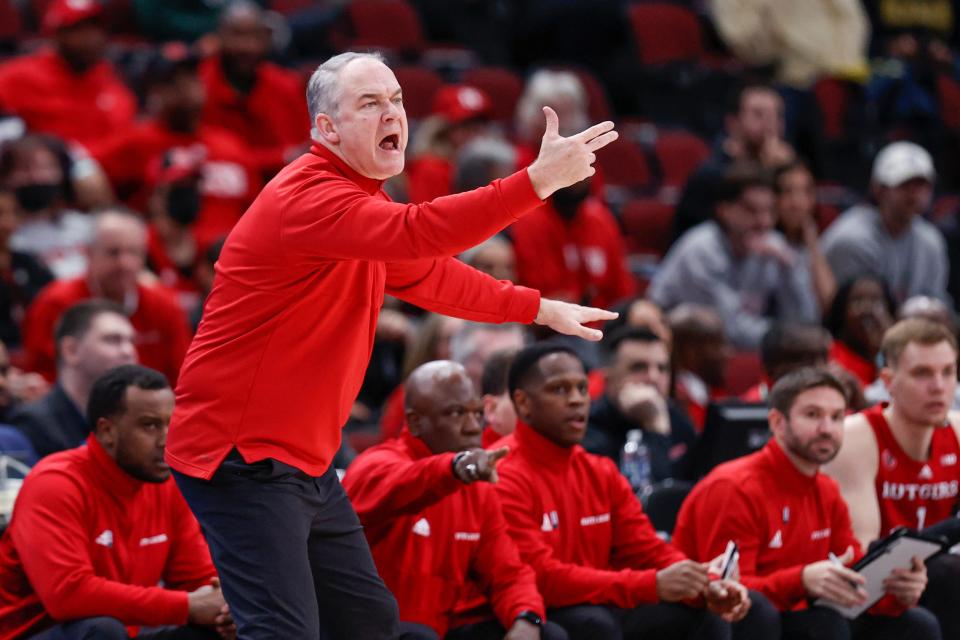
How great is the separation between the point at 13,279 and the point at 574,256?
2767 mm

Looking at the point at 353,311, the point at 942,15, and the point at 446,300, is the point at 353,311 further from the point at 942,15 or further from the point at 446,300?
the point at 942,15

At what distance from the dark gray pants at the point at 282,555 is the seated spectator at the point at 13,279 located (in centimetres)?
359

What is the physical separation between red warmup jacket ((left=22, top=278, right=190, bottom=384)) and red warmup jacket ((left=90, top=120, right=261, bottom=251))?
3.37 feet

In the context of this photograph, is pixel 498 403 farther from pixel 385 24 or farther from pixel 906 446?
pixel 385 24

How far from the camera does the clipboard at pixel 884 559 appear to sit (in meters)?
4.78

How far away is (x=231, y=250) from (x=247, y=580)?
0.73 m

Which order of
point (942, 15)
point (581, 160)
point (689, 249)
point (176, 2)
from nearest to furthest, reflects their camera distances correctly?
point (581, 160)
point (689, 249)
point (176, 2)
point (942, 15)

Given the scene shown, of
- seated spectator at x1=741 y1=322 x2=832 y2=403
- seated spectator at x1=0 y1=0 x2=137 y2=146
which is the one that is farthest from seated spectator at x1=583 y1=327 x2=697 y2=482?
seated spectator at x1=0 y1=0 x2=137 y2=146

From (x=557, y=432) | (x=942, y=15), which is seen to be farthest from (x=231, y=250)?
(x=942, y=15)

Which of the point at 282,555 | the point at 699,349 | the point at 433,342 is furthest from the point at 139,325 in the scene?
the point at 282,555

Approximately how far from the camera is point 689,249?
26.7 ft

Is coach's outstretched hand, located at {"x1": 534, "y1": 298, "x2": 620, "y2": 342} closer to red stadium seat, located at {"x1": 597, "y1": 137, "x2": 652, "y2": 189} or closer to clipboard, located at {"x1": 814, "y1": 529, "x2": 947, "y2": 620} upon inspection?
clipboard, located at {"x1": 814, "y1": 529, "x2": 947, "y2": 620}

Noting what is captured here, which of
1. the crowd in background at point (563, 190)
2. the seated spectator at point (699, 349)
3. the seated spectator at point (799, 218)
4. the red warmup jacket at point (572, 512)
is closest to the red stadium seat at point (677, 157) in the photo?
the crowd in background at point (563, 190)

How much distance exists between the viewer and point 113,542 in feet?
14.7
